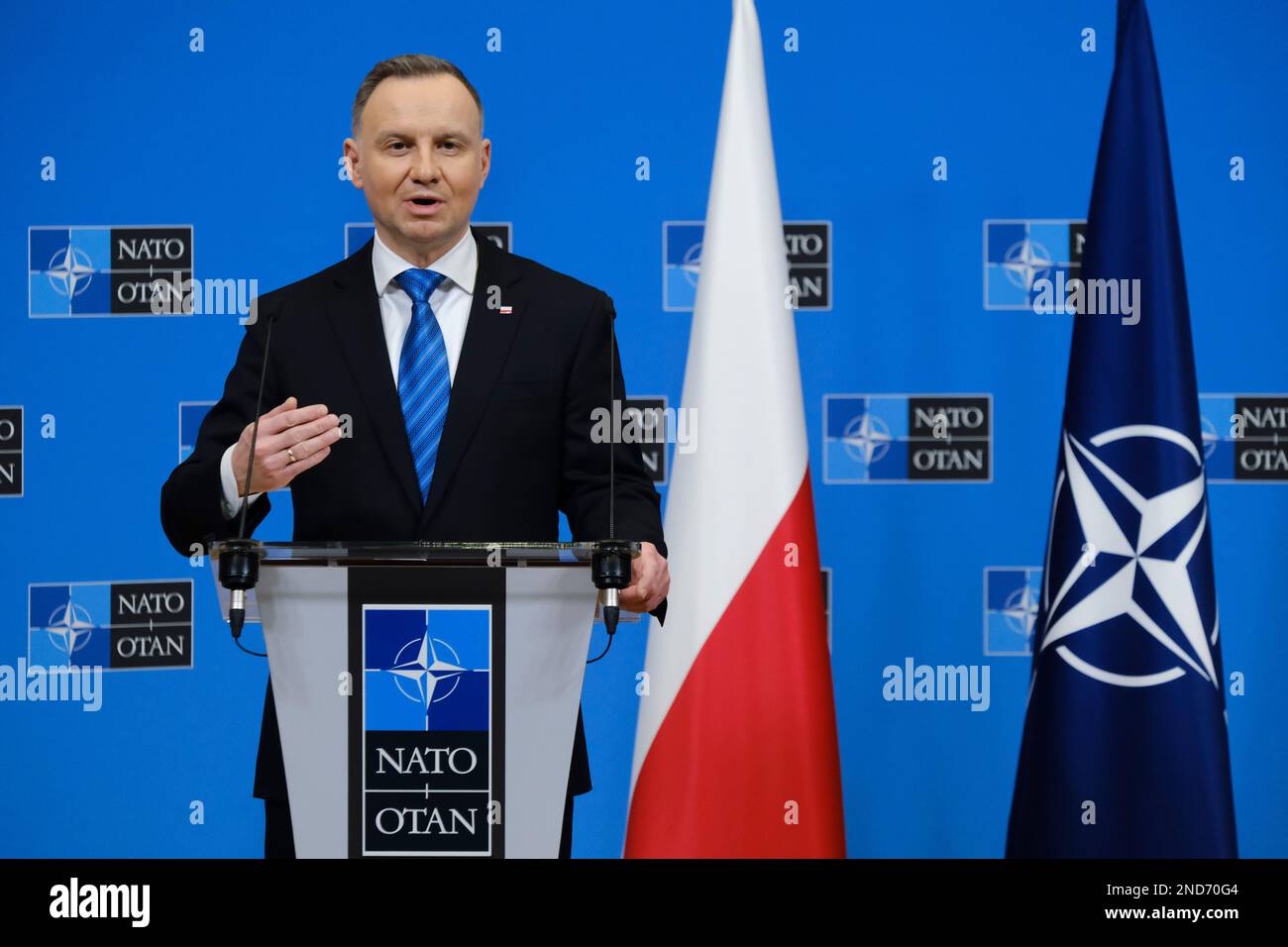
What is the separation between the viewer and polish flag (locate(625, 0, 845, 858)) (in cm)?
297

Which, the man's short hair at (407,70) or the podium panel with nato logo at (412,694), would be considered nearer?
the podium panel with nato logo at (412,694)

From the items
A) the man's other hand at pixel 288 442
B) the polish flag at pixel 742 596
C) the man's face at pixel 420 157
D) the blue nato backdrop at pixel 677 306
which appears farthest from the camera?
the blue nato backdrop at pixel 677 306

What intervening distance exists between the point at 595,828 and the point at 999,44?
2.31 meters

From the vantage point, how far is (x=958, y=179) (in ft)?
11.9

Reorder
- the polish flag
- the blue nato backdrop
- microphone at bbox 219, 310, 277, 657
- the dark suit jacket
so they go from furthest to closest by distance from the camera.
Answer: the blue nato backdrop < the polish flag < the dark suit jacket < microphone at bbox 219, 310, 277, 657

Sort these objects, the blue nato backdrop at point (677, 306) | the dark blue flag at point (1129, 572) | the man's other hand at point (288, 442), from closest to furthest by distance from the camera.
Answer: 1. the man's other hand at point (288, 442)
2. the dark blue flag at point (1129, 572)
3. the blue nato backdrop at point (677, 306)

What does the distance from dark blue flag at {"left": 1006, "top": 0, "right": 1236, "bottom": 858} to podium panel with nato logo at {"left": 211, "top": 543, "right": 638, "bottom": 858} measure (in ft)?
5.36

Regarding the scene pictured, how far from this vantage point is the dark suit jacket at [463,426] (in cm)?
198

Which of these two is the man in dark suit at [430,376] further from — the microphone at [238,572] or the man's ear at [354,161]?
the microphone at [238,572]

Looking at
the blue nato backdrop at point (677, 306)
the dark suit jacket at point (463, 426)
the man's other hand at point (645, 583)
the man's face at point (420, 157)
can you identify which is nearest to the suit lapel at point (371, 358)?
the dark suit jacket at point (463, 426)

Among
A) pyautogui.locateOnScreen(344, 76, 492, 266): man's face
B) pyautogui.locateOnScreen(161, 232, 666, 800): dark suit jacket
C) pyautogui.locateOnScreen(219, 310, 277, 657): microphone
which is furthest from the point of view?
pyautogui.locateOnScreen(344, 76, 492, 266): man's face

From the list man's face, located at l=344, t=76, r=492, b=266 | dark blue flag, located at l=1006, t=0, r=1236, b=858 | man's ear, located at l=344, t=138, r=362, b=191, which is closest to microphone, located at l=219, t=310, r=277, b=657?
man's face, located at l=344, t=76, r=492, b=266

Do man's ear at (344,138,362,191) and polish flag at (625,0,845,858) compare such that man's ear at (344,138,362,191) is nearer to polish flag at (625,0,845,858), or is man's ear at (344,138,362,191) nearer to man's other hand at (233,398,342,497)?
man's other hand at (233,398,342,497)

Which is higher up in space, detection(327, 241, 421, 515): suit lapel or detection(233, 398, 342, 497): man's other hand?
detection(327, 241, 421, 515): suit lapel
